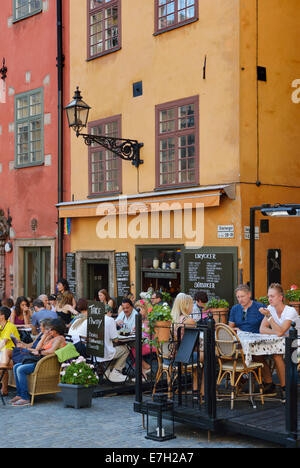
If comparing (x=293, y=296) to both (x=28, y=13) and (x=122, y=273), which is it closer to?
(x=122, y=273)

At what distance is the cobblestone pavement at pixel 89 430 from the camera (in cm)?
736

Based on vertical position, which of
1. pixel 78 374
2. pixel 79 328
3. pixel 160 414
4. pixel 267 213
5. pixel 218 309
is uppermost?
pixel 267 213

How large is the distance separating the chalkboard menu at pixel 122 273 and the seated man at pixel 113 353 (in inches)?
156

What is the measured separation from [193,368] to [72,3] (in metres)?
10.9

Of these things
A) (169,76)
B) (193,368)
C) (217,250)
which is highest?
(169,76)

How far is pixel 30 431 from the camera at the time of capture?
Answer: 315 inches

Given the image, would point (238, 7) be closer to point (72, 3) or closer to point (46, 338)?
point (72, 3)

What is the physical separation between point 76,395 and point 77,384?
148 mm

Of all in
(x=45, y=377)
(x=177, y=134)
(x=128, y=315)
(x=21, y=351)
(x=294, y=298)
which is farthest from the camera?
(x=177, y=134)

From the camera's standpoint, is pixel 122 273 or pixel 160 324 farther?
pixel 122 273

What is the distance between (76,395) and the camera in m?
9.16

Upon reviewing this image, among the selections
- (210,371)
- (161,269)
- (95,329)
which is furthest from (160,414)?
(161,269)

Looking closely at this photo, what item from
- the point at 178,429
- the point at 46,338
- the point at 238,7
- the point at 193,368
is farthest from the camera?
the point at 238,7
